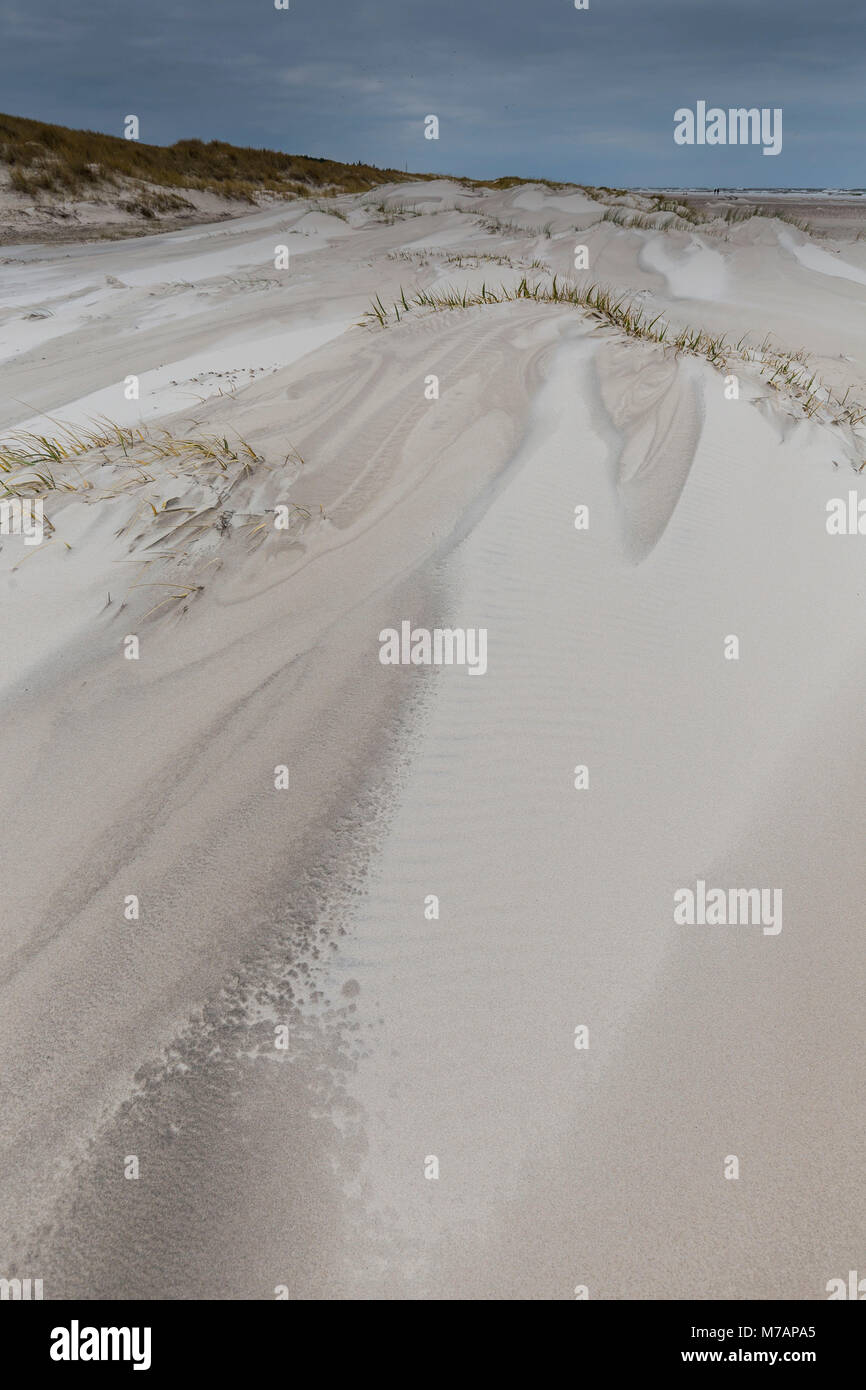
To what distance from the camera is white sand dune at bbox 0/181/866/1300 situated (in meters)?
1.42

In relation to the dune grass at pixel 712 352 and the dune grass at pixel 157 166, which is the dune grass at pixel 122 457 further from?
the dune grass at pixel 157 166

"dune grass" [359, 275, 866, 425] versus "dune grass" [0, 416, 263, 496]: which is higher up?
"dune grass" [359, 275, 866, 425]

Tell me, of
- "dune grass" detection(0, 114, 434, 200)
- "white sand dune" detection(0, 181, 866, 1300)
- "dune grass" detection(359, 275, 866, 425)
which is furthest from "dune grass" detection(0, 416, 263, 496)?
"dune grass" detection(0, 114, 434, 200)

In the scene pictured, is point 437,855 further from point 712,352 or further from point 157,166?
point 157,166

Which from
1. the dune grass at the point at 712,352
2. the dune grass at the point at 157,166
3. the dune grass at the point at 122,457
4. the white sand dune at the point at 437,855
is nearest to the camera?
the white sand dune at the point at 437,855

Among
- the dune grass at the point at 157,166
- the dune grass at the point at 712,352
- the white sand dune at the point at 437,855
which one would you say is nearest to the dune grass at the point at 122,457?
the white sand dune at the point at 437,855

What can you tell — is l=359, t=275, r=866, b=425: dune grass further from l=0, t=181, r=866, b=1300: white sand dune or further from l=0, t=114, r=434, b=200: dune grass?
l=0, t=114, r=434, b=200: dune grass

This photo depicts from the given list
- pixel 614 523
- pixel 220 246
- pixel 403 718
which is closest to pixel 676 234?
pixel 220 246

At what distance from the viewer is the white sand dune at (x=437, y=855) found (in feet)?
4.65

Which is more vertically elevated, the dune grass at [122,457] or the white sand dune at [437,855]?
the dune grass at [122,457]

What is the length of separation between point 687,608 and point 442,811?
1.45 metres

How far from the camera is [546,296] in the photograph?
6137mm

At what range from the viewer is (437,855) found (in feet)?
6.73

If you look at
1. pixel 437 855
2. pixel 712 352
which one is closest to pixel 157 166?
pixel 712 352
